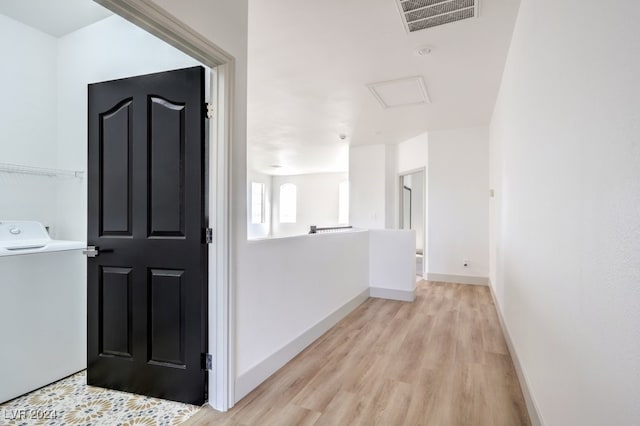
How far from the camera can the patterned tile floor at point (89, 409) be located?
5.64 ft

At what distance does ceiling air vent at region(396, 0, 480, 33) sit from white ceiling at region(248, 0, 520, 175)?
0.07 meters

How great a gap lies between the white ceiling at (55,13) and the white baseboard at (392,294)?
4150 millimetres

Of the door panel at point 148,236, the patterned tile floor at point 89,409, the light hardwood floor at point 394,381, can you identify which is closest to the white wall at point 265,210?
the light hardwood floor at point 394,381

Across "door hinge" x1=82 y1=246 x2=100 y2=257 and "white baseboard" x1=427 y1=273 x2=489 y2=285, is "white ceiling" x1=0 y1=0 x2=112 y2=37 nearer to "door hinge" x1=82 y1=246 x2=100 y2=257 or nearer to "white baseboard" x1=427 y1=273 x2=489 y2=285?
"door hinge" x1=82 y1=246 x2=100 y2=257

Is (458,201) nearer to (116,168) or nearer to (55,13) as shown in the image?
(116,168)

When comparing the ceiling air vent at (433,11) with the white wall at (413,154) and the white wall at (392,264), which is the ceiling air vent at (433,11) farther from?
the white wall at (413,154)

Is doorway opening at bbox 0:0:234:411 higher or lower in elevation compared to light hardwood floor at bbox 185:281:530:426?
higher

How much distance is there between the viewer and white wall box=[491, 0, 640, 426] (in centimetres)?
74

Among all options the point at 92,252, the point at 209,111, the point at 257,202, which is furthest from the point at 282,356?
Result: the point at 257,202

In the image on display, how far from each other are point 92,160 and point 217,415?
5.98 ft

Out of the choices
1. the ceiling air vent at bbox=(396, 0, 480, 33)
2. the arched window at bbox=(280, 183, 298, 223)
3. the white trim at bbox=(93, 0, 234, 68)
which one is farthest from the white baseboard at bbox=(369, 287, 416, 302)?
the arched window at bbox=(280, 183, 298, 223)

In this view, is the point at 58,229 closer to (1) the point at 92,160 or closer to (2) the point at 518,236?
(1) the point at 92,160

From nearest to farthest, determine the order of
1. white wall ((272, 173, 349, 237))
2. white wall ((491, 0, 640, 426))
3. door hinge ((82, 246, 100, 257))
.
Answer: white wall ((491, 0, 640, 426)) → door hinge ((82, 246, 100, 257)) → white wall ((272, 173, 349, 237))

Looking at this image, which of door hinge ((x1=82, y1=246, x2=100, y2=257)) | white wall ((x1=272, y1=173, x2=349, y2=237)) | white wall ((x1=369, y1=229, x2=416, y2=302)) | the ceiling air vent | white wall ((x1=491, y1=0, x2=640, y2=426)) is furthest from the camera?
white wall ((x1=272, y1=173, x2=349, y2=237))
